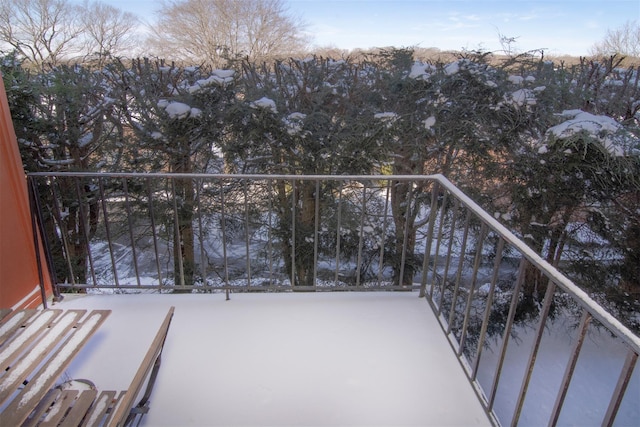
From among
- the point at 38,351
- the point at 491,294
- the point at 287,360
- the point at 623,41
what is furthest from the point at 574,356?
the point at 623,41

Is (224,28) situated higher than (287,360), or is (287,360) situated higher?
(224,28)

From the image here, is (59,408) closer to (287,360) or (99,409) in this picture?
(99,409)

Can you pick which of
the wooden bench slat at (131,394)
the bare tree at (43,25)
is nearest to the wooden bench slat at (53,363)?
the wooden bench slat at (131,394)

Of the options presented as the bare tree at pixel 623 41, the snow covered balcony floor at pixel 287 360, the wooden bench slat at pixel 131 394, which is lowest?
the snow covered balcony floor at pixel 287 360

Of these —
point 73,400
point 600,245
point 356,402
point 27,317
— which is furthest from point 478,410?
point 600,245

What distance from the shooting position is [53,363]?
1.51 meters

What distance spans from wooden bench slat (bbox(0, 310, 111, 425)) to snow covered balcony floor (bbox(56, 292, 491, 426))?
7.6 inches

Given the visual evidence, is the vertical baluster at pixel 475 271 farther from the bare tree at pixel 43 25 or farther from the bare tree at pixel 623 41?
the bare tree at pixel 43 25

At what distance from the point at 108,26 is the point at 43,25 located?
7.90 ft

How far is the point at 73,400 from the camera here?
4.56 feet

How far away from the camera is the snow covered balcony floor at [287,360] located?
1580 mm

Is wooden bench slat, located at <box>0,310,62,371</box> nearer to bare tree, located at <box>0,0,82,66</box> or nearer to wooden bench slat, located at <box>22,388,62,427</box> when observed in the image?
wooden bench slat, located at <box>22,388,62,427</box>

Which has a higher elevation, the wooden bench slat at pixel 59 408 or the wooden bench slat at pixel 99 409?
the wooden bench slat at pixel 59 408

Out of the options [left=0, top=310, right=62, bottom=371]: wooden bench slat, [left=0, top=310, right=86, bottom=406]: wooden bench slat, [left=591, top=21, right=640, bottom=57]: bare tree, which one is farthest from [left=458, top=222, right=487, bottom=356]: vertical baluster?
[left=591, top=21, right=640, bottom=57]: bare tree
